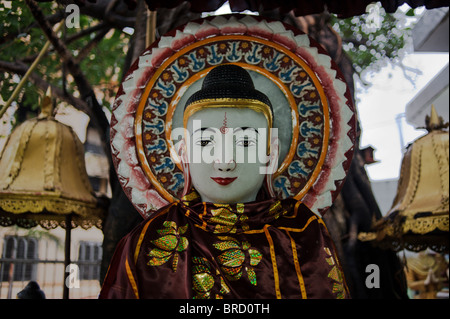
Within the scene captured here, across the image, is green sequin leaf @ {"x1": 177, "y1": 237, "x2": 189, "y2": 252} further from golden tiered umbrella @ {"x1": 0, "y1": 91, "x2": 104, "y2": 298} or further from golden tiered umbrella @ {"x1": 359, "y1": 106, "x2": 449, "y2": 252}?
golden tiered umbrella @ {"x1": 359, "y1": 106, "x2": 449, "y2": 252}

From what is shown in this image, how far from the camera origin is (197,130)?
5.76 ft

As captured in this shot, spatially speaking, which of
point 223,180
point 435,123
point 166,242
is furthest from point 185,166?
point 435,123

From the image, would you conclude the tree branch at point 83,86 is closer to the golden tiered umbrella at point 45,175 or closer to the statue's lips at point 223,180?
the golden tiered umbrella at point 45,175

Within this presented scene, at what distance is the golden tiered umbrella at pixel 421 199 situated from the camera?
282 cm

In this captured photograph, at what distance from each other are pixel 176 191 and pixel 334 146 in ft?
2.54

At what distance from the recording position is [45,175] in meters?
2.70

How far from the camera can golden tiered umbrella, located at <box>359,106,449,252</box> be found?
282 cm

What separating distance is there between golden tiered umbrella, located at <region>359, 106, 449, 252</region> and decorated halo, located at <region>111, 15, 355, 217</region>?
1.11 meters

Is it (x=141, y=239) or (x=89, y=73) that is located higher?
(x=89, y=73)

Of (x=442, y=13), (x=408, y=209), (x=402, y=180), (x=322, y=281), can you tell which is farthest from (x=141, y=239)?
(x=442, y=13)

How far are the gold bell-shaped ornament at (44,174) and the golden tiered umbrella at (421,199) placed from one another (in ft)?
6.66

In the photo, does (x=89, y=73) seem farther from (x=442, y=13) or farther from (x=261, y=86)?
(x=442, y=13)

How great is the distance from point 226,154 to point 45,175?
151 centimetres

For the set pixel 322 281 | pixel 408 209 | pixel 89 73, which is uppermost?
pixel 89 73
